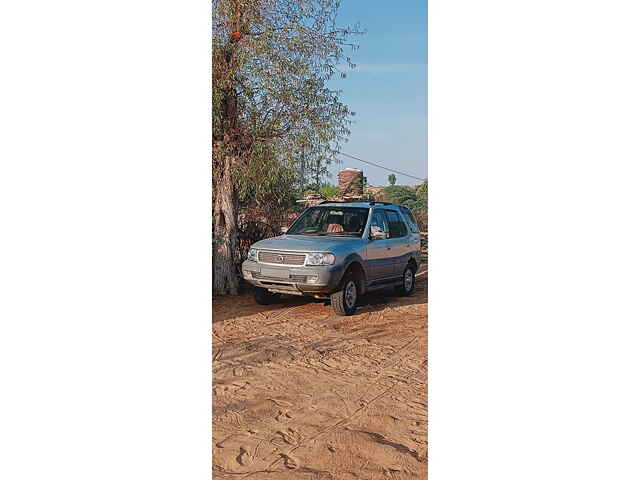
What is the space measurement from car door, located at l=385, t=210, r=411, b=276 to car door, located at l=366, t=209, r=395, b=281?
0.05 ft

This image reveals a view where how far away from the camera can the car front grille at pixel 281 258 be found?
127 inches

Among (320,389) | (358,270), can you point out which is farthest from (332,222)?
(320,389)

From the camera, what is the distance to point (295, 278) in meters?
3.26

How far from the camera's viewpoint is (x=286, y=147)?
3.33 m

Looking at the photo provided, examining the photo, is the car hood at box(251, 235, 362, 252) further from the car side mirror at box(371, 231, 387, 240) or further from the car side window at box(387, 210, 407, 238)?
the car side window at box(387, 210, 407, 238)

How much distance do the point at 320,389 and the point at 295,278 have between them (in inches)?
22.1

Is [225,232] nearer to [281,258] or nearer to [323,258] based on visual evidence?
[281,258]

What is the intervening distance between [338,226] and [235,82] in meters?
0.90

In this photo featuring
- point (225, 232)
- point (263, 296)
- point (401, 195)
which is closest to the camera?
point (401, 195)

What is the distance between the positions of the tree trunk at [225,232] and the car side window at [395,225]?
81cm

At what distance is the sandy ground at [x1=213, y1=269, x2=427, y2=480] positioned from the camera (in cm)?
275

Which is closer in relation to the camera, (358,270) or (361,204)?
(361,204)

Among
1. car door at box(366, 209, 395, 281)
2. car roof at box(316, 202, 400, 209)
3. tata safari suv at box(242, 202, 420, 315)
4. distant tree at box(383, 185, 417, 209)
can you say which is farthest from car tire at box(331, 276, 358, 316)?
distant tree at box(383, 185, 417, 209)
